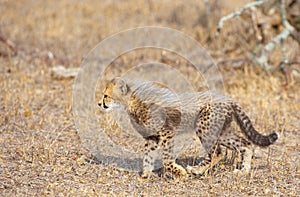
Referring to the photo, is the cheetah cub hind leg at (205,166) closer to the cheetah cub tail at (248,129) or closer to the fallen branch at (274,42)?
Result: the cheetah cub tail at (248,129)

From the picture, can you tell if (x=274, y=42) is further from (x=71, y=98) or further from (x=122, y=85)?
(x=122, y=85)

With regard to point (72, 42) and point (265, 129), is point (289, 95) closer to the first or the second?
point (265, 129)

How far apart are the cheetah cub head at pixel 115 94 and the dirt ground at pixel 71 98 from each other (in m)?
0.57

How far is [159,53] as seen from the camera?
967 cm

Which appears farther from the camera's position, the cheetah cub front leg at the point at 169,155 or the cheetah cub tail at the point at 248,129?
the cheetah cub tail at the point at 248,129

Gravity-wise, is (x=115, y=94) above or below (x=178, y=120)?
above

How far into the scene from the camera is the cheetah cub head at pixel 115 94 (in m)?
4.92

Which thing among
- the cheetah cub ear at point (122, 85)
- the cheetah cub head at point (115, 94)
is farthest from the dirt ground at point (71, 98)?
the cheetah cub ear at point (122, 85)

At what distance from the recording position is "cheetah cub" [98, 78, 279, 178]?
4801 mm

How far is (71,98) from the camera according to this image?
7.34 m

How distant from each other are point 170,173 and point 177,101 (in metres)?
0.65

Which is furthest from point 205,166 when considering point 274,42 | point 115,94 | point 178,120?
point 274,42

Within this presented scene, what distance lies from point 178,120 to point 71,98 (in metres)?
2.80

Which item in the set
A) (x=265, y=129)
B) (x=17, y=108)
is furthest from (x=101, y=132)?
(x=265, y=129)
